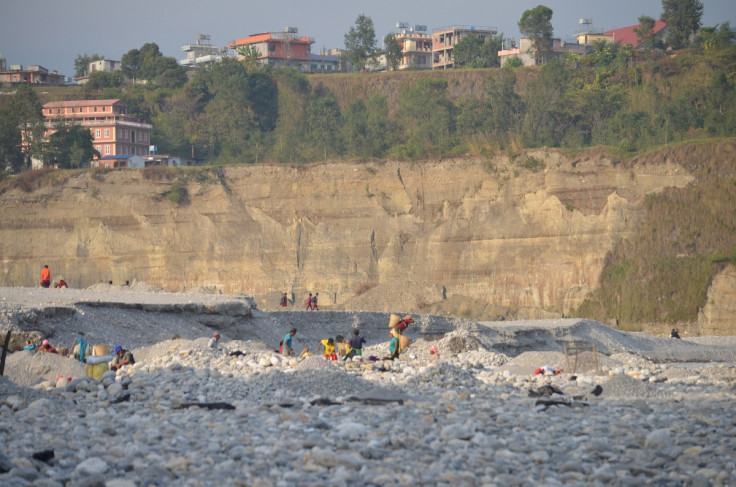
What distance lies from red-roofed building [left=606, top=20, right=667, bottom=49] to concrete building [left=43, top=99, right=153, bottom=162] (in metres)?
37.3

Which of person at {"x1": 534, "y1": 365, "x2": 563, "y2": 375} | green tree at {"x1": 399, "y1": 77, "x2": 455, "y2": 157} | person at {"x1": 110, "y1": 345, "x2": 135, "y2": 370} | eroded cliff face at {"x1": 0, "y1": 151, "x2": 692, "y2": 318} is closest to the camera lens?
person at {"x1": 110, "y1": 345, "x2": 135, "y2": 370}

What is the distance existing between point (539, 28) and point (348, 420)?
6341cm

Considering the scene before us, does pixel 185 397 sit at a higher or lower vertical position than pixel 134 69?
lower

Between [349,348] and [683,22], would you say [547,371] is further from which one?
[683,22]

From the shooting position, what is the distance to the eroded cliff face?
43.9 m

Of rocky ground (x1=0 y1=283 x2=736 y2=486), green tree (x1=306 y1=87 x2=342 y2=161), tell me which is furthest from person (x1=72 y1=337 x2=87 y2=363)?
green tree (x1=306 y1=87 x2=342 y2=161)

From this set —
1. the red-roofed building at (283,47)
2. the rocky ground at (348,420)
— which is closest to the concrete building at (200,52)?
the red-roofed building at (283,47)

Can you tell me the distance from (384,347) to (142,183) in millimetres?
28848

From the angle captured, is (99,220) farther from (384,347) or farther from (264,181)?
(384,347)

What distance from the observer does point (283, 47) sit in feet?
279

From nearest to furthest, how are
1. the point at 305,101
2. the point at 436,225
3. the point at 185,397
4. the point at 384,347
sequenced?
the point at 185,397, the point at 384,347, the point at 436,225, the point at 305,101

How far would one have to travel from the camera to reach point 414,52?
3445 inches

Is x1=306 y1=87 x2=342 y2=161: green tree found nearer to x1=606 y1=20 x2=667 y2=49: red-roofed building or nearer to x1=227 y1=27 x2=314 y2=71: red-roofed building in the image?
x1=227 y1=27 x2=314 y2=71: red-roofed building

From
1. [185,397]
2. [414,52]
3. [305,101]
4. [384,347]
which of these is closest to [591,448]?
[185,397]
